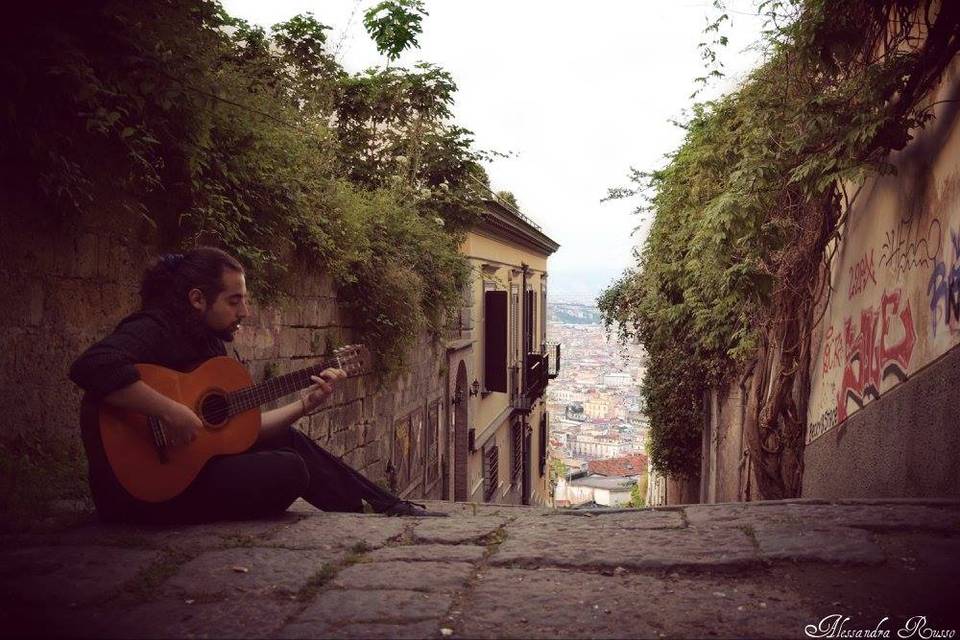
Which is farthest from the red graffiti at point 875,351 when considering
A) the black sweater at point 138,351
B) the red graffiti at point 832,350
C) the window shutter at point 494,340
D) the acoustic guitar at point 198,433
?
the window shutter at point 494,340

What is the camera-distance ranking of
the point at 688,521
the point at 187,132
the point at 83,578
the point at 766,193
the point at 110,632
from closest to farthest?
the point at 110,632 < the point at 83,578 < the point at 688,521 < the point at 187,132 < the point at 766,193

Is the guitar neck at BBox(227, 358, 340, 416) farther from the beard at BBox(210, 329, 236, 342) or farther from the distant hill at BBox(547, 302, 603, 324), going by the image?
the distant hill at BBox(547, 302, 603, 324)

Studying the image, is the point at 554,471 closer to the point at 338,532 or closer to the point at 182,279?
the point at 338,532

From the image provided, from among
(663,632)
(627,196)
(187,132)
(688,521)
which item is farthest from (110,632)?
(627,196)

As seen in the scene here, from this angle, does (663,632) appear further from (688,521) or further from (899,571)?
(688,521)

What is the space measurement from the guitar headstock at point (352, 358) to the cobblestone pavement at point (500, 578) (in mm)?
798

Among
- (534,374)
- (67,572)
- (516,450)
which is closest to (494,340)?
(534,374)

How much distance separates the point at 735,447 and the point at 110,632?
8.71 metres

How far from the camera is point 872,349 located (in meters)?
5.58

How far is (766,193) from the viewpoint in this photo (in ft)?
19.9

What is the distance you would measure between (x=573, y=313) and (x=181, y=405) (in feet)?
79.7

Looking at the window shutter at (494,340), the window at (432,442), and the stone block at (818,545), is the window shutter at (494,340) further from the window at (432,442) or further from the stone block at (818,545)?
the stone block at (818,545)

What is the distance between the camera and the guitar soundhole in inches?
137

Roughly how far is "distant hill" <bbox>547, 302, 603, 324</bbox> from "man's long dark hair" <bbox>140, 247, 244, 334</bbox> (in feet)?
37.9
